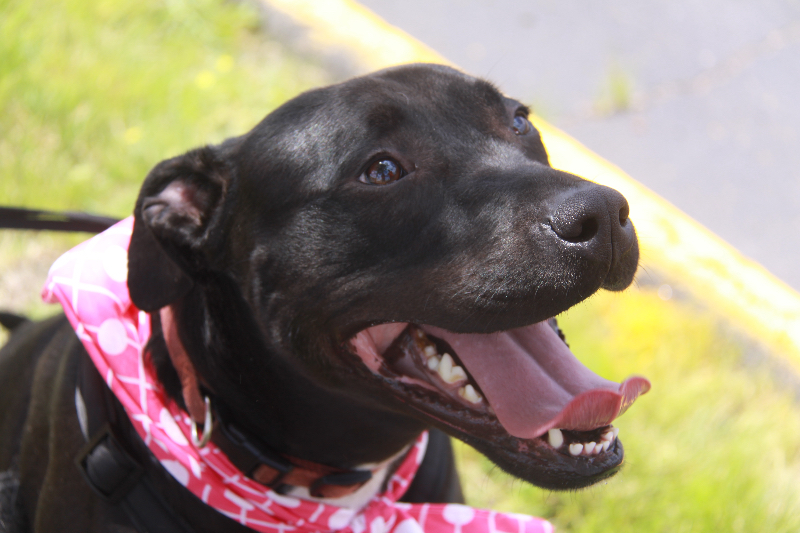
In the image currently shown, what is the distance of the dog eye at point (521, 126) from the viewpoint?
7.37 feet

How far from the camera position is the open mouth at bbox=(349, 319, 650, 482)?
179 cm

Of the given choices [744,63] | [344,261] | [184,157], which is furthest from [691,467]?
[744,63]

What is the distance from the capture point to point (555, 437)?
5.88ft

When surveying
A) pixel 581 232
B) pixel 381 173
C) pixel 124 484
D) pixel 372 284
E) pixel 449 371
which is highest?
pixel 581 232

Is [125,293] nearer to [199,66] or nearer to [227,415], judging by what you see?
[227,415]

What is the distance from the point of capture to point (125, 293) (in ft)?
7.43

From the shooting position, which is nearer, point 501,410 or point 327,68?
point 501,410

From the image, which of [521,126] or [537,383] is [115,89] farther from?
[537,383]

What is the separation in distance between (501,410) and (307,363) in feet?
1.74

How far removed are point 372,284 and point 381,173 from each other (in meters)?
0.30

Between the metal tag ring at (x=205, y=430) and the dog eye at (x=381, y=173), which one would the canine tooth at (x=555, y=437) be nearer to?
the dog eye at (x=381, y=173)

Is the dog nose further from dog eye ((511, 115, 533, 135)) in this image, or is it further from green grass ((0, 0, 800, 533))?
green grass ((0, 0, 800, 533))

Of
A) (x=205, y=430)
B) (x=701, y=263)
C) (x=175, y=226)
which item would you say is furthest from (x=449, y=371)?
(x=701, y=263)

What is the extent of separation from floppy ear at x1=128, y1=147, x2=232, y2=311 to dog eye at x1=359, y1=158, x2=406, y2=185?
19.3 inches
